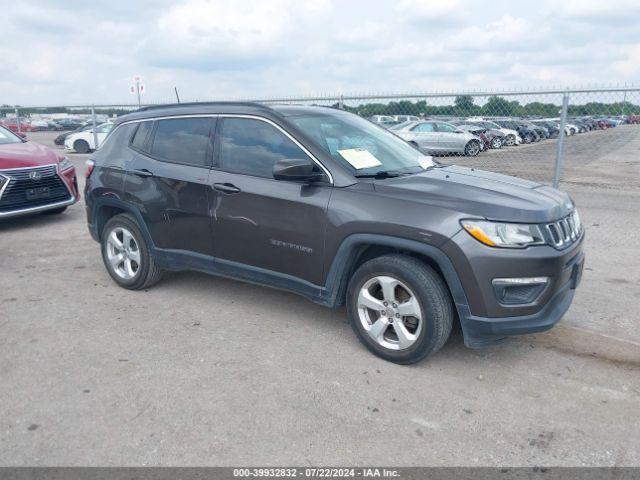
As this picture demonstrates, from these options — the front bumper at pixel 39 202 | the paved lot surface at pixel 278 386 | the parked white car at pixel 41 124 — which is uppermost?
the parked white car at pixel 41 124

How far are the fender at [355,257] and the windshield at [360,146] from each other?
52 centimetres

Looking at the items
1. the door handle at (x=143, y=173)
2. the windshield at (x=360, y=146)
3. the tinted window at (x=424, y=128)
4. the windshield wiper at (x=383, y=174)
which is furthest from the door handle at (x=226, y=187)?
the tinted window at (x=424, y=128)

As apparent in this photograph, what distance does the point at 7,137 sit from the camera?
8.54 meters

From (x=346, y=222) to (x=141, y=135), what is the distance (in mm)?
2419

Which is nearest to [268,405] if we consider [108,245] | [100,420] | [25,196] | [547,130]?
[100,420]

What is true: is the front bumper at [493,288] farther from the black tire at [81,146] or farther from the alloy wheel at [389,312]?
the black tire at [81,146]

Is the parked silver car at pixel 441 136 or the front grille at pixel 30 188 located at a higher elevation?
the parked silver car at pixel 441 136

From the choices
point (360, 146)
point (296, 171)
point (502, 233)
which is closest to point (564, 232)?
point (502, 233)

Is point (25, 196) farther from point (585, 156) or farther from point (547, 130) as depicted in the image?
point (547, 130)

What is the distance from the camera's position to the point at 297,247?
3.97m

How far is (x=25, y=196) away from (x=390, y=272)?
20.0 ft

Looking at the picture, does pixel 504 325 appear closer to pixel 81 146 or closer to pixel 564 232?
pixel 564 232

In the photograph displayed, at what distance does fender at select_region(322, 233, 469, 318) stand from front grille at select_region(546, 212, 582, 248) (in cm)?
66

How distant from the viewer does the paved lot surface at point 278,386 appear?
2861mm
